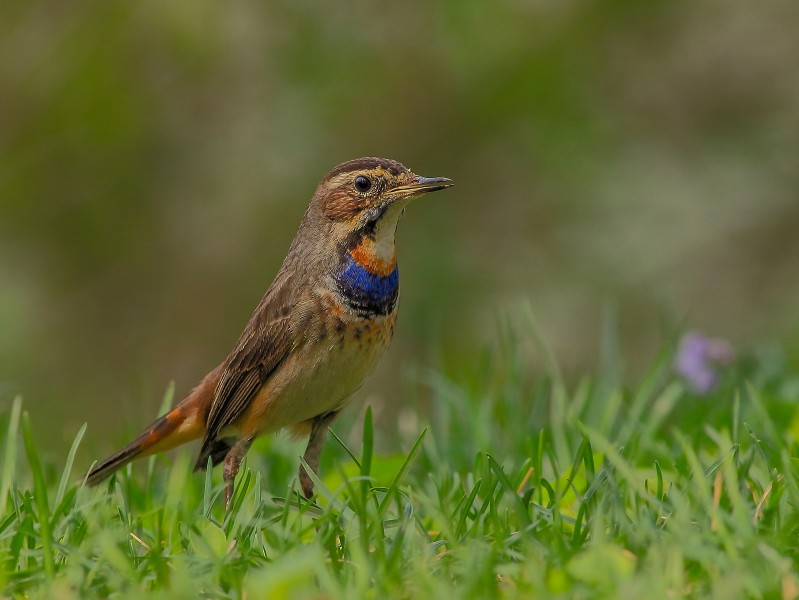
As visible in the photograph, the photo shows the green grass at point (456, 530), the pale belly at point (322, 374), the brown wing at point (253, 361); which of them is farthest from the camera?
the brown wing at point (253, 361)

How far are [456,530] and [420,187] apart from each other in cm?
164

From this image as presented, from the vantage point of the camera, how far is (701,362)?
582 cm

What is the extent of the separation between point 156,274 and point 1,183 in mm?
1209

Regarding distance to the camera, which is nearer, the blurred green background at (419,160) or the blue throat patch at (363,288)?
the blue throat patch at (363,288)

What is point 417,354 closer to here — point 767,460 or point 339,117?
point 339,117

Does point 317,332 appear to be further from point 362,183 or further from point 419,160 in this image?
point 419,160

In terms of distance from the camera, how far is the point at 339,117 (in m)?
7.94

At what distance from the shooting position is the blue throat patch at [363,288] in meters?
4.97

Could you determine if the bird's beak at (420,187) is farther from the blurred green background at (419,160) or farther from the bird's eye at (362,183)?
the blurred green background at (419,160)

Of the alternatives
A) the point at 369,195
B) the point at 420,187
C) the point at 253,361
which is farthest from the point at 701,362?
the point at 253,361

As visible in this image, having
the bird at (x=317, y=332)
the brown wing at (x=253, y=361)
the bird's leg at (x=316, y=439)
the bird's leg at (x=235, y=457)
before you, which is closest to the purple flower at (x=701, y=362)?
the bird at (x=317, y=332)

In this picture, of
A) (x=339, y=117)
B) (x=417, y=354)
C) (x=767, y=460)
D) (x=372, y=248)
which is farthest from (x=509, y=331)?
(x=417, y=354)

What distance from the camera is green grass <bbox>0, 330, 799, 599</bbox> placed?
316 cm

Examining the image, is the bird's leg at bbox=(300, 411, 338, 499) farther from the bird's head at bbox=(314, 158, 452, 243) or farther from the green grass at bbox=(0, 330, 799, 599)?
the bird's head at bbox=(314, 158, 452, 243)
